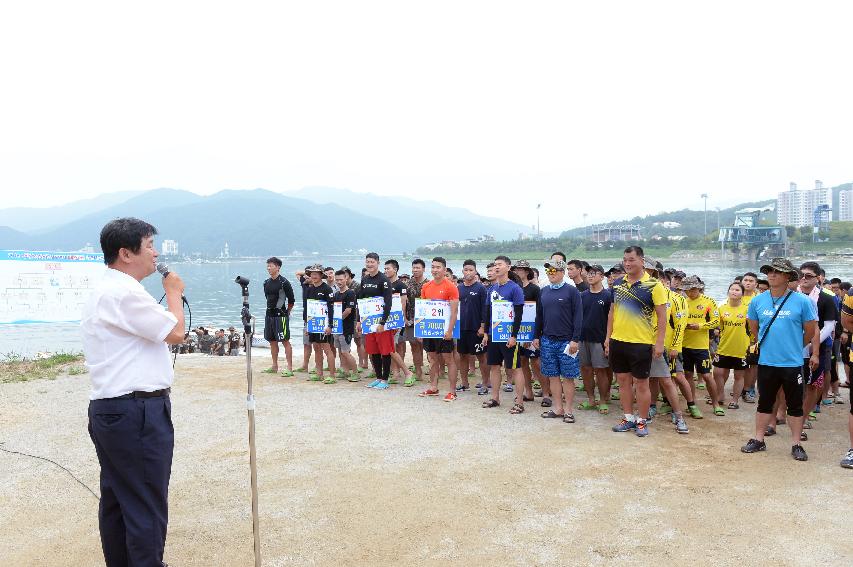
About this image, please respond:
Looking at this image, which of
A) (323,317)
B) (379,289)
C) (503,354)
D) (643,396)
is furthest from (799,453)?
(323,317)

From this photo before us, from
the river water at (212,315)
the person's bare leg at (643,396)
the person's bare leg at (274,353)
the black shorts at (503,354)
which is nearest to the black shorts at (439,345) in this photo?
the black shorts at (503,354)

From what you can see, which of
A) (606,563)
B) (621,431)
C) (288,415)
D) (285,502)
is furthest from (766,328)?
(288,415)

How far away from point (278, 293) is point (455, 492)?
21.2 feet

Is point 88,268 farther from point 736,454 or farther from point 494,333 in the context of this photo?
point 736,454

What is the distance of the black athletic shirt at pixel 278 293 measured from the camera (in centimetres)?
1006

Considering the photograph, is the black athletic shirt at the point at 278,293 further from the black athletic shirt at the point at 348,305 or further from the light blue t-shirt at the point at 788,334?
the light blue t-shirt at the point at 788,334

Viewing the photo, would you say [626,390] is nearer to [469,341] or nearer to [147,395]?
[469,341]

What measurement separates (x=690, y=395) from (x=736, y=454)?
1492 mm

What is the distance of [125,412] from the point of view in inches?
108

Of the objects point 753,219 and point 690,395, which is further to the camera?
point 753,219

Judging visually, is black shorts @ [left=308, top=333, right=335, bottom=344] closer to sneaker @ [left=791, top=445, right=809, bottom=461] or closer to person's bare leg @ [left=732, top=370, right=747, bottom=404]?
person's bare leg @ [left=732, top=370, right=747, bottom=404]

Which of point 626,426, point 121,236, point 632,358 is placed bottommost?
point 626,426

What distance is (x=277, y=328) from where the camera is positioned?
33.1 feet

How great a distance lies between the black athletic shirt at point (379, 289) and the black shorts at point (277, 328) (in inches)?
79.1
